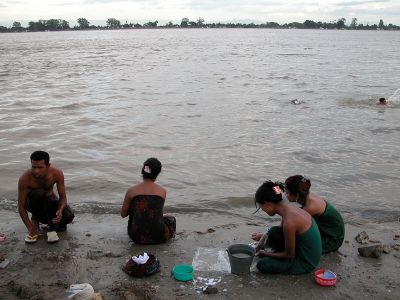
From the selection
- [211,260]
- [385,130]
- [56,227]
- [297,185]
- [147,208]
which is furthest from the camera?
[385,130]

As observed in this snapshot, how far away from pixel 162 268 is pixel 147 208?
0.80 metres

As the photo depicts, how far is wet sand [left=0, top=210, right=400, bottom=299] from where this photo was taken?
15.4 feet

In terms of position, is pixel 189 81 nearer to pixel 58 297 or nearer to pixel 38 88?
pixel 38 88

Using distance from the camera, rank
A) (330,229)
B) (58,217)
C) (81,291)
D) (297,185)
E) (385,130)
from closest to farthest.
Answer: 1. (81,291)
2. (297,185)
3. (330,229)
4. (58,217)
5. (385,130)

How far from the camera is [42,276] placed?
4.99m

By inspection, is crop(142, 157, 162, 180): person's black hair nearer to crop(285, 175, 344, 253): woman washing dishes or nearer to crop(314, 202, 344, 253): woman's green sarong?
crop(285, 175, 344, 253): woman washing dishes

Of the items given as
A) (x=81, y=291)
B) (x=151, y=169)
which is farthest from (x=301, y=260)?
(x=81, y=291)

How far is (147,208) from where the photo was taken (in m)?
5.70

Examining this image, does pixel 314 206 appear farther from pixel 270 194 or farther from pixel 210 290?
pixel 210 290

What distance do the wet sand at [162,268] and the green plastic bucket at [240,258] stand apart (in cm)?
8

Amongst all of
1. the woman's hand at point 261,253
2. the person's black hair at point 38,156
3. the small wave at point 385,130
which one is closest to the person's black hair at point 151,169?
the person's black hair at point 38,156

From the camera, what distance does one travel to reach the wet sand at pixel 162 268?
15.4 ft

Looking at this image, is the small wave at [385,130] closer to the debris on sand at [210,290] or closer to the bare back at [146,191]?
the bare back at [146,191]

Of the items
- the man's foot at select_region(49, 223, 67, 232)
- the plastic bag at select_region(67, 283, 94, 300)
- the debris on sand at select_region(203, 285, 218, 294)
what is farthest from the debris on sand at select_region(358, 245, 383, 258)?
the man's foot at select_region(49, 223, 67, 232)
